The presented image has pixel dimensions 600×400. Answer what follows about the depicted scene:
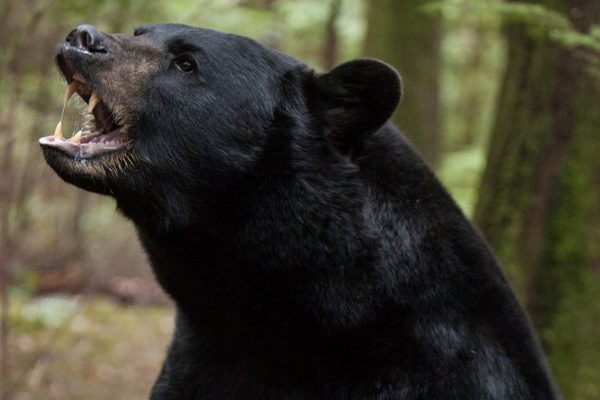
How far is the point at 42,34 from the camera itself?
902cm

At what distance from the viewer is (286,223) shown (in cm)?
392

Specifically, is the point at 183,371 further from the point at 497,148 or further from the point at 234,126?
the point at 497,148

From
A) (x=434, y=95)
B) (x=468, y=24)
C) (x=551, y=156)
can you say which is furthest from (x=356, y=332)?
(x=468, y=24)

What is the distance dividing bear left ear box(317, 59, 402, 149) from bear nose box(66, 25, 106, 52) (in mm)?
1058

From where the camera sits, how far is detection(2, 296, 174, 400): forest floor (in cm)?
816

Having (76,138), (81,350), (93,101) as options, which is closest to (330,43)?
(81,350)

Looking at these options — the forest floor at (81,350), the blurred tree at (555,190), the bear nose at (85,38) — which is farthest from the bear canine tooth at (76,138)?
the forest floor at (81,350)

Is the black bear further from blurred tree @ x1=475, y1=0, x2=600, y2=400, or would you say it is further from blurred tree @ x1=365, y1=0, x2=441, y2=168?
blurred tree @ x1=365, y1=0, x2=441, y2=168

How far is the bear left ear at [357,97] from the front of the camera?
3.98 metres

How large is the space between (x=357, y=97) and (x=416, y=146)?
18.3 ft

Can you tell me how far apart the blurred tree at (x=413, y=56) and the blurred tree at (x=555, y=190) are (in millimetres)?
3471

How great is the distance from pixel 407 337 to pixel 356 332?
0.75 ft

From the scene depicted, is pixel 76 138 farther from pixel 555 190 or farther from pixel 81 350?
pixel 81 350

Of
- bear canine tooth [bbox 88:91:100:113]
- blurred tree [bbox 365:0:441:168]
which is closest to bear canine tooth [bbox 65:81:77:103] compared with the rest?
bear canine tooth [bbox 88:91:100:113]
